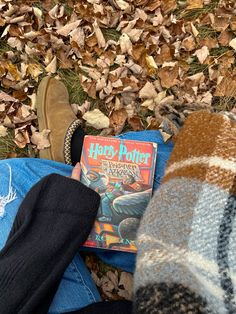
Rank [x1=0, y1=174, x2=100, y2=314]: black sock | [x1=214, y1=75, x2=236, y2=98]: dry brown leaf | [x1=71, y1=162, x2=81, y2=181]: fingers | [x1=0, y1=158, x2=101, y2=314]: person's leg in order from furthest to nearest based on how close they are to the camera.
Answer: [x1=214, y1=75, x2=236, y2=98]: dry brown leaf → [x1=71, y1=162, x2=81, y2=181]: fingers → [x1=0, y1=158, x2=101, y2=314]: person's leg → [x1=0, y1=174, x2=100, y2=314]: black sock

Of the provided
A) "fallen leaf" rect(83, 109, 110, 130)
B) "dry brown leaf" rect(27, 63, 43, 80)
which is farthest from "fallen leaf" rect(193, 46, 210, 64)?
"dry brown leaf" rect(27, 63, 43, 80)

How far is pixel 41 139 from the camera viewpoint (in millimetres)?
2008

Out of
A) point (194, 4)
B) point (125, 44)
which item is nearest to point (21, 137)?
point (125, 44)

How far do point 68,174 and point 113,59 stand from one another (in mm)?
662

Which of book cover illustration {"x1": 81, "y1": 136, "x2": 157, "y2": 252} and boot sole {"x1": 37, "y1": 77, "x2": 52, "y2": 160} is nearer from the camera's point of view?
book cover illustration {"x1": 81, "y1": 136, "x2": 157, "y2": 252}

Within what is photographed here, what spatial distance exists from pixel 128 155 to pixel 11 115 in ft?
2.40

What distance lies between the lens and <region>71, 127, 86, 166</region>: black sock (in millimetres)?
1891

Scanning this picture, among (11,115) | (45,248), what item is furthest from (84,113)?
(45,248)

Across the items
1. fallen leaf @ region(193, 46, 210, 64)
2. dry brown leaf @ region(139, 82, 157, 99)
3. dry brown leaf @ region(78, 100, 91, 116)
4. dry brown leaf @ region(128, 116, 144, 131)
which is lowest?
dry brown leaf @ region(128, 116, 144, 131)

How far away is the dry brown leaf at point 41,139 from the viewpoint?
198 centimetres

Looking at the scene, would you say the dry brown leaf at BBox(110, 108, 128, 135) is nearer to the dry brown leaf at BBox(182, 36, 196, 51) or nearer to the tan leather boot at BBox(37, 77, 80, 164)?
the tan leather boot at BBox(37, 77, 80, 164)

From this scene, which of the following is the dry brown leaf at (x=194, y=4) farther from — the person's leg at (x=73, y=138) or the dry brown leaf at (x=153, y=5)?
the person's leg at (x=73, y=138)

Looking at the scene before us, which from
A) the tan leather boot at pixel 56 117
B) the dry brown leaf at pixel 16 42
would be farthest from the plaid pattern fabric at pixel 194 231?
the dry brown leaf at pixel 16 42

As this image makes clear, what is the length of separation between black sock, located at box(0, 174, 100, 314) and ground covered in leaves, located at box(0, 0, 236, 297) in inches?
20.7
